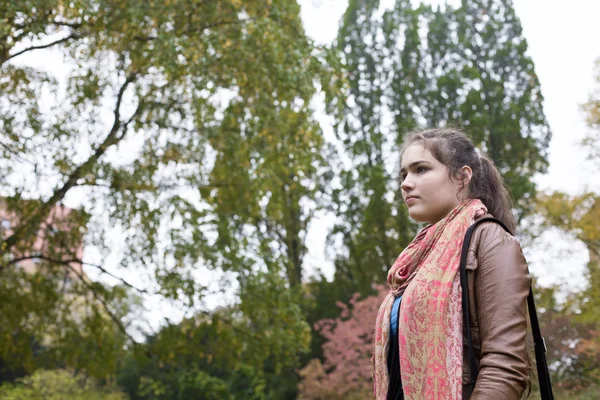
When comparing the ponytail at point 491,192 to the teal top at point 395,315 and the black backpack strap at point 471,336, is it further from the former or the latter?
the teal top at point 395,315

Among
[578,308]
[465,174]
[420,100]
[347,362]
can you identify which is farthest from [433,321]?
[420,100]

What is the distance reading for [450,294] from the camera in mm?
1871

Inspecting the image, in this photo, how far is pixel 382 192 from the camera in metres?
22.9

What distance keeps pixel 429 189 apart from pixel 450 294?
35 centimetres

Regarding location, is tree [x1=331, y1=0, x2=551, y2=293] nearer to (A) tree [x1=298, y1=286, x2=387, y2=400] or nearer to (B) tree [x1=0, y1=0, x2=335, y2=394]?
(A) tree [x1=298, y1=286, x2=387, y2=400]

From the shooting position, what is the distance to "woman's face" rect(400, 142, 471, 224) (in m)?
2.11

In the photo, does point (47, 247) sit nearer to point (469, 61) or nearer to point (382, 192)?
point (382, 192)

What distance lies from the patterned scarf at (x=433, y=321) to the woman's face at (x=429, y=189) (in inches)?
2.1

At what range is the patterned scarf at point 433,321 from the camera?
184cm

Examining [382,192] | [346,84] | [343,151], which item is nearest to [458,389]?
[346,84]

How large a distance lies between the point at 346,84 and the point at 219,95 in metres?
1.90

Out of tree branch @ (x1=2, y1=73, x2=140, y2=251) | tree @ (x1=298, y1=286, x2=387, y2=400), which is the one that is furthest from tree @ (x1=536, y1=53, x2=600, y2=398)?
tree branch @ (x1=2, y1=73, x2=140, y2=251)

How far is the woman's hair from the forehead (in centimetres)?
1

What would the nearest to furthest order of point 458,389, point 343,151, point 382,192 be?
point 458,389, point 382,192, point 343,151
